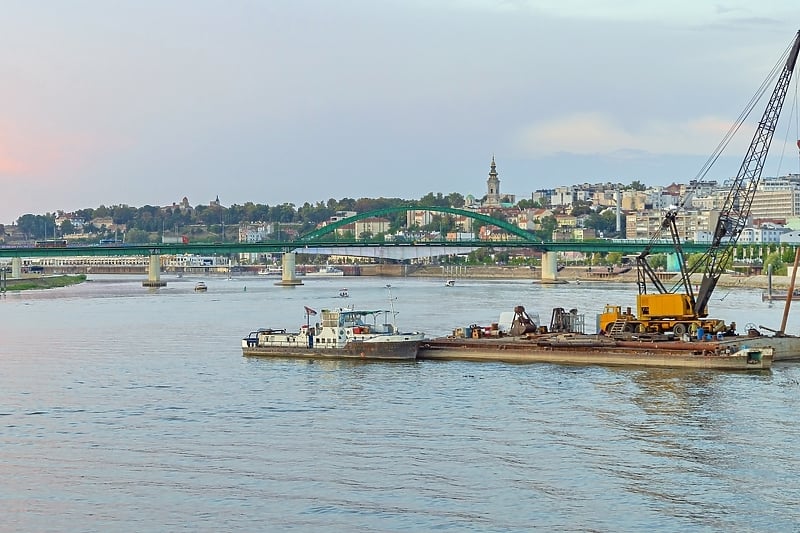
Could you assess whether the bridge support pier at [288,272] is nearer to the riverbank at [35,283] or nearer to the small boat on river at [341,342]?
the riverbank at [35,283]

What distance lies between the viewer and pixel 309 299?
96750mm

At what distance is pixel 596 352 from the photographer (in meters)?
42.9

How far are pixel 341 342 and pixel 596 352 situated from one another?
9209 mm

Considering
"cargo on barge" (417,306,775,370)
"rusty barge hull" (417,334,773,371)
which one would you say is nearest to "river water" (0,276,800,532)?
"rusty barge hull" (417,334,773,371)

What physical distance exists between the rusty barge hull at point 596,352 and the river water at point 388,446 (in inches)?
32.9

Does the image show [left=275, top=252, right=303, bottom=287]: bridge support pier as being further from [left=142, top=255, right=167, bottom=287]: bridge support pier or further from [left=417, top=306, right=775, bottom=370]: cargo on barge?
[left=417, top=306, right=775, bottom=370]: cargo on barge

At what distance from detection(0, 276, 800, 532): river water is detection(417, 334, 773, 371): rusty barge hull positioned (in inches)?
32.9

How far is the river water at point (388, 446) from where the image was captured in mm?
21828

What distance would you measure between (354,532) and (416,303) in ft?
215

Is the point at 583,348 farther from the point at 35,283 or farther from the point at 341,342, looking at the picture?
the point at 35,283

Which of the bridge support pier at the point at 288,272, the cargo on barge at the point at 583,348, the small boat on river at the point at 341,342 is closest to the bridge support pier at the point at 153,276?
the bridge support pier at the point at 288,272

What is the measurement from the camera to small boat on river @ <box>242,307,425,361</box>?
4472 cm

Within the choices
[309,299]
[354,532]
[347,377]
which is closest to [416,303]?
[309,299]

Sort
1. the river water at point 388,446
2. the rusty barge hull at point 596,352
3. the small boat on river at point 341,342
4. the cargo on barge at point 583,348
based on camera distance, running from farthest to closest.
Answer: the small boat on river at point 341,342 < the cargo on barge at point 583,348 < the rusty barge hull at point 596,352 < the river water at point 388,446
